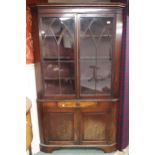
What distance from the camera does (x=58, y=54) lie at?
221 centimetres

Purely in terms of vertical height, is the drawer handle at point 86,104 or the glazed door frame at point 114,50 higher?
the glazed door frame at point 114,50

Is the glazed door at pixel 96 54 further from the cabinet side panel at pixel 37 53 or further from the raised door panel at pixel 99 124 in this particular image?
the cabinet side panel at pixel 37 53

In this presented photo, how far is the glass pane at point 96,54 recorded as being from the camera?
214cm

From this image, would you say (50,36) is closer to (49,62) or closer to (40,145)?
(49,62)

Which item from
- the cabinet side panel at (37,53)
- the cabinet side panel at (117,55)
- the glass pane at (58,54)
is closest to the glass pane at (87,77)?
the glass pane at (58,54)

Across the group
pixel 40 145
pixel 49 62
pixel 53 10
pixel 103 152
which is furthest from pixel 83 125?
pixel 53 10

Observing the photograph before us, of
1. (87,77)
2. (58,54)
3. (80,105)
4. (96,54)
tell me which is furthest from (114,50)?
(80,105)

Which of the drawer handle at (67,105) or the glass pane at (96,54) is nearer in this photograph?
the glass pane at (96,54)

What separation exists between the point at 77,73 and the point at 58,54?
1.09ft

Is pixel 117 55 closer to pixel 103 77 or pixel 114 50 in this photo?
pixel 114 50

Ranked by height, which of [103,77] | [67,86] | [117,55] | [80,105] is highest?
[117,55]

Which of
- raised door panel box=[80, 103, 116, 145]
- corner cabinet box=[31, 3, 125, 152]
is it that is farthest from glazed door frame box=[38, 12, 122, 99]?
raised door panel box=[80, 103, 116, 145]

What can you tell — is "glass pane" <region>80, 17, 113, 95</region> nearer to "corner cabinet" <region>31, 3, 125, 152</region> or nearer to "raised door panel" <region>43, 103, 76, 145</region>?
"corner cabinet" <region>31, 3, 125, 152</region>

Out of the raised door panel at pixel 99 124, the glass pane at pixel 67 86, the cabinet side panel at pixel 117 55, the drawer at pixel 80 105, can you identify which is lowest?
the raised door panel at pixel 99 124
